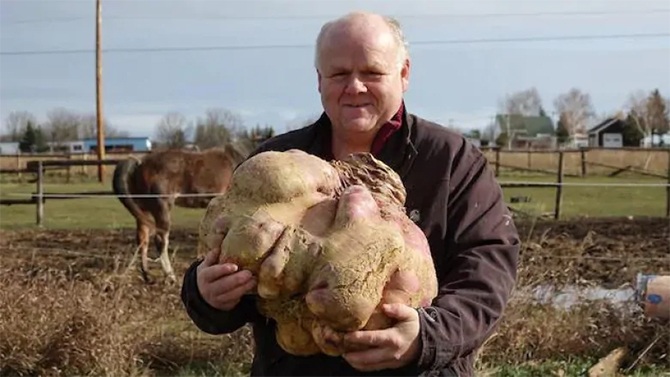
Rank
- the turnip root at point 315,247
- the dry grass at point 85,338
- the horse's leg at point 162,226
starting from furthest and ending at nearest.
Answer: the horse's leg at point 162,226 → the dry grass at point 85,338 → the turnip root at point 315,247

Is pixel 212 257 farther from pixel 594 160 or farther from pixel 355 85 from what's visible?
pixel 594 160

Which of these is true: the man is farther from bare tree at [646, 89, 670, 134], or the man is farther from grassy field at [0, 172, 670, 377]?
bare tree at [646, 89, 670, 134]

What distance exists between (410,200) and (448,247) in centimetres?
14

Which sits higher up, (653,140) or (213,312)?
(213,312)

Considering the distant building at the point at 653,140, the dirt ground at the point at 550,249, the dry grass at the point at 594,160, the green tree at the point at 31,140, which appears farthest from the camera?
the distant building at the point at 653,140

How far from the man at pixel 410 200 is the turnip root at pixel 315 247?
0.13 meters

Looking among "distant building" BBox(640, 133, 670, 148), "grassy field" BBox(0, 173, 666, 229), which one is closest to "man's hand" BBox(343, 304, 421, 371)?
"grassy field" BBox(0, 173, 666, 229)

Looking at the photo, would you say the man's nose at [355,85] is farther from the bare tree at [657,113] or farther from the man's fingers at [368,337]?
the bare tree at [657,113]

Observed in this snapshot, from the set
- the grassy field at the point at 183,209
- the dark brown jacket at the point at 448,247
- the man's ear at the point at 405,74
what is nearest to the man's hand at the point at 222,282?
the dark brown jacket at the point at 448,247

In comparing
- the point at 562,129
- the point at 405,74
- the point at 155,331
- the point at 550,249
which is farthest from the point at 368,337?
the point at 562,129

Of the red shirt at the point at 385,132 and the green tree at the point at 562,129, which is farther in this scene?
the green tree at the point at 562,129

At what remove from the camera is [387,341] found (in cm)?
179

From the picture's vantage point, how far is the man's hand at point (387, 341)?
5.81 feet

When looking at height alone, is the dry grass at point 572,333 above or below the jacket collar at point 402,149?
→ below
